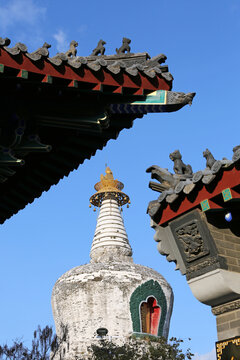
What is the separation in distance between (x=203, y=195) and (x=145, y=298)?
19368 mm

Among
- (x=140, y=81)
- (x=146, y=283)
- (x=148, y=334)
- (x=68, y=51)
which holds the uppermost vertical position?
(x=146, y=283)

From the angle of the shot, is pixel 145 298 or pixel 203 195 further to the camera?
pixel 145 298

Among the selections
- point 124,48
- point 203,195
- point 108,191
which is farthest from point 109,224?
point 124,48

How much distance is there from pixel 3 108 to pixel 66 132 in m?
1.10

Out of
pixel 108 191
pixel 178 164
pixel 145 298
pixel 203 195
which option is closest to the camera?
pixel 203 195

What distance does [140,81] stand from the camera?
7.01 meters

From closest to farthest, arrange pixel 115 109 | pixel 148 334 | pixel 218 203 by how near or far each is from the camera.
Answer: pixel 115 109
pixel 218 203
pixel 148 334

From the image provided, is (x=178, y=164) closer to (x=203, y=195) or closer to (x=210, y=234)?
(x=203, y=195)

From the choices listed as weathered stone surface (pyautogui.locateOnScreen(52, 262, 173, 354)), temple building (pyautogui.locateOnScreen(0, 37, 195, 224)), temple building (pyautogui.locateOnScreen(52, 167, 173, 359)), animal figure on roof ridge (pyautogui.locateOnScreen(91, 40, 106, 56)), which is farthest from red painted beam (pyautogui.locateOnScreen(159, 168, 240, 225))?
weathered stone surface (pyautogui.locateOnScreen(52, 262, 173, 354))

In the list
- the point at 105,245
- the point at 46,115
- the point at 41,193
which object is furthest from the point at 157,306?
the point at 46,115

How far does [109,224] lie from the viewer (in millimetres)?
31141

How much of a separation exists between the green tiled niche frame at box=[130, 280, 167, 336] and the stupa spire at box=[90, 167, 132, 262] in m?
2.50

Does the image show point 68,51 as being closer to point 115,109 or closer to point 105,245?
point 115,109

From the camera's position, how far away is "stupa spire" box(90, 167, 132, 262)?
2939 centimetres
